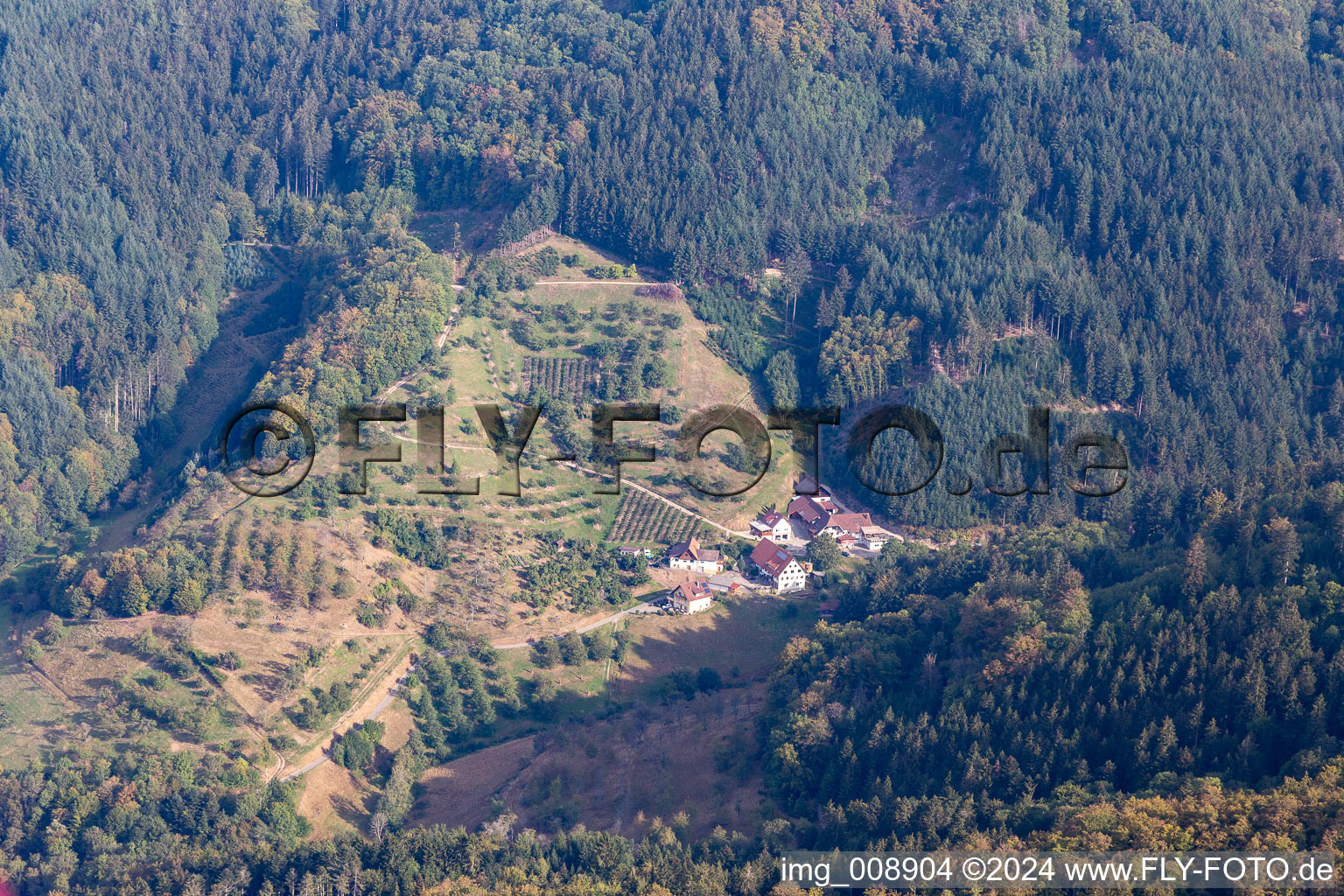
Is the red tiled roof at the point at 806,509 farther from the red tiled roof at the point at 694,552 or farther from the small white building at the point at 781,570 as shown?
the red tiled roof at the point at 694,552

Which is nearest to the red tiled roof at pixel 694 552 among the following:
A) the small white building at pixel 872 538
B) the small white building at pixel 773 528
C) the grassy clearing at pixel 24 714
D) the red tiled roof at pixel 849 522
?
the small white building at pixel 773 528

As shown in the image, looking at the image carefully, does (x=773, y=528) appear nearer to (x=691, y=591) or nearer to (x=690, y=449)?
(x=690, y=449)

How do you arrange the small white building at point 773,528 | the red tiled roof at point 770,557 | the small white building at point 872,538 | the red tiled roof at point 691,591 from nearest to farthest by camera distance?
the red tiled roof at point 691,591 < the red tiled roof at point 770,557 < the small white building at point 773,528 < the small white building at point 872,538

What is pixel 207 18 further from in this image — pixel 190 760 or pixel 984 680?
pixel 984 680

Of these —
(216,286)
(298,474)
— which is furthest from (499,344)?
(216,286)

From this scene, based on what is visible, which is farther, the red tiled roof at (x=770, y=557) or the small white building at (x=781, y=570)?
the red tiled roof at (x=770, y=557)

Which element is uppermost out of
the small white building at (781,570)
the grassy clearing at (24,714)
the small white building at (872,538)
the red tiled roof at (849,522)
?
the red tiled roof at (849,522)

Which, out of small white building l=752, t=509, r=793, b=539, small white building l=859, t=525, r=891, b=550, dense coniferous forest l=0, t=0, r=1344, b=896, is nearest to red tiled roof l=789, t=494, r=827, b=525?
small white building l=752, t=509, r=793, b=539

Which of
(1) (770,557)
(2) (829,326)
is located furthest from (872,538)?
(2) (829,326)
